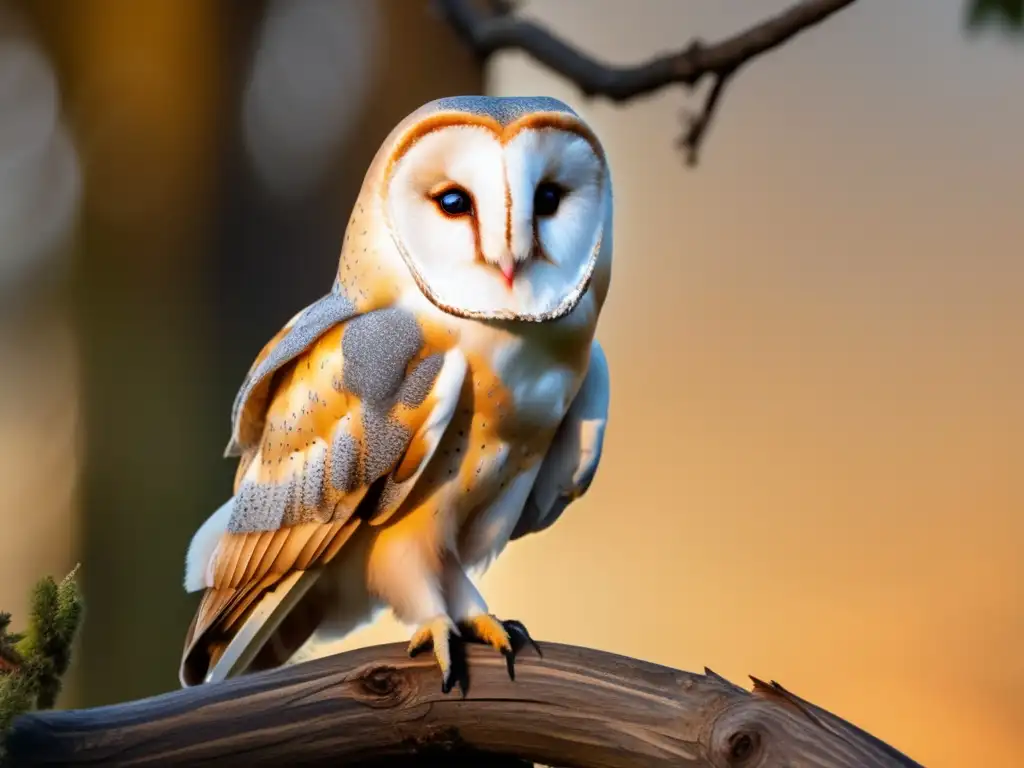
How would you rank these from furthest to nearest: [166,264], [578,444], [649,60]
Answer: [166,264]
[649,60]
[578,444]

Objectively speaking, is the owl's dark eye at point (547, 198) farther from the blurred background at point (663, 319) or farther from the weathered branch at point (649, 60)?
the blurred background at point (663, 319)

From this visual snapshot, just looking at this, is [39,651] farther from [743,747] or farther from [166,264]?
[166,264]

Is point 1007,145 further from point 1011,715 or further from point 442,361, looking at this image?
point 442,361

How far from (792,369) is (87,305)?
121cm

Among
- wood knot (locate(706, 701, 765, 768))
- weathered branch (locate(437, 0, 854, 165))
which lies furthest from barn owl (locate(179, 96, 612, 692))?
weathered branch (locate(437, 0, 854, 165))

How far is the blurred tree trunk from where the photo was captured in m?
1.60

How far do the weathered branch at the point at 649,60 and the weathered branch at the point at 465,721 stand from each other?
678 mm

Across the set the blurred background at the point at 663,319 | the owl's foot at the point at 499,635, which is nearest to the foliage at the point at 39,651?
the owl's foot at the point at 499,635

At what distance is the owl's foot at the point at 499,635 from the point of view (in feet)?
2.68

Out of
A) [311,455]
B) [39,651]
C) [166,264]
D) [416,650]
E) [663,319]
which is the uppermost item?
[663,319]

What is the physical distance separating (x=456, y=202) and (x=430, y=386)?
0.53 ft

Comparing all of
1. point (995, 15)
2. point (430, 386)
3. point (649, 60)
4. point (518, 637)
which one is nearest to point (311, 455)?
point (430, 386)

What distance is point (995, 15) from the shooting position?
1317 millimetres

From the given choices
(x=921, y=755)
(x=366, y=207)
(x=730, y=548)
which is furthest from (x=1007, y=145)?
(x=366, y=207)
